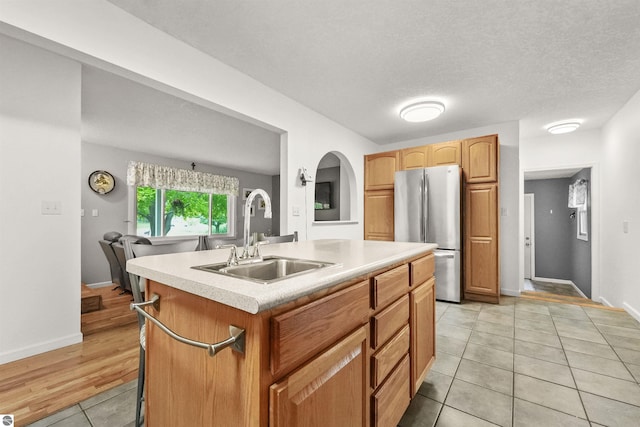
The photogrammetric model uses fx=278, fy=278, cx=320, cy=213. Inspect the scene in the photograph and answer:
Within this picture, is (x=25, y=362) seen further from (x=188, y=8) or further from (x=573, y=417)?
(x=573, y=417)

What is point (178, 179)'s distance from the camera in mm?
5750

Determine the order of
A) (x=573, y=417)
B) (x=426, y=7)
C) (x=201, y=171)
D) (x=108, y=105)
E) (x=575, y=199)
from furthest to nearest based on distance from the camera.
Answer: (x=201, y=171) → (x=575, y=199) → (x=108, y=105) → (x=426, y=7) → (x=573, y=417)

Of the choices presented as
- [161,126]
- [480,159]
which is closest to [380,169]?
[480,159]

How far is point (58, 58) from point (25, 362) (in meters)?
2.27

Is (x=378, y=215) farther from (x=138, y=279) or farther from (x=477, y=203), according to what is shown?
(x=138, y=279)

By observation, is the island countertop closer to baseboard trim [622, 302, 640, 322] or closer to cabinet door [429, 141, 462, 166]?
A: cabinet door [429, 141, 462, 166]

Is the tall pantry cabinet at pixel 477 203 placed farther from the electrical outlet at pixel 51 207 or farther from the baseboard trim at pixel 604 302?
the electrical outlet at pixel 51 207

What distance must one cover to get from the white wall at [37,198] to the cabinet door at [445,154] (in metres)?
3.89

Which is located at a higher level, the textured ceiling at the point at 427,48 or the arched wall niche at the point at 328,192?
the textured ceiling at the point at 427,48

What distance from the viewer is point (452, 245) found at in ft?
11.4

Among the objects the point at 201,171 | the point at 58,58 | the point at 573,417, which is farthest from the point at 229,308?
the point at 201,171

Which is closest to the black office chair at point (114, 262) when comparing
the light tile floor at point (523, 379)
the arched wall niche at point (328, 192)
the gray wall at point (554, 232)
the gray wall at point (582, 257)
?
→ the light tile floor at point (523, 379)

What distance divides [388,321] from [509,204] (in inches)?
140

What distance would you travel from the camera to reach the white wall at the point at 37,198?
195 cm
